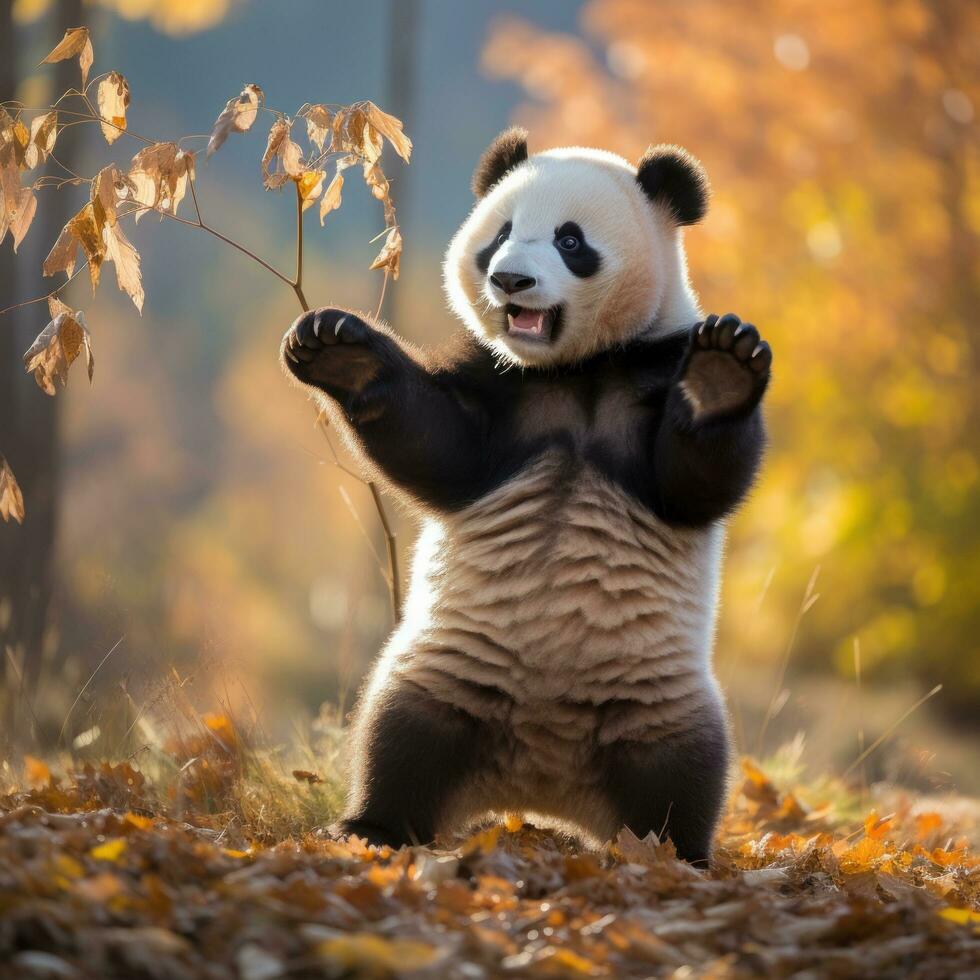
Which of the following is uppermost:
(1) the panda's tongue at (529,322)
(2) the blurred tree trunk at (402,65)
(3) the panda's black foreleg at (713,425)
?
(2) the blurred tree trunk at (402,65)

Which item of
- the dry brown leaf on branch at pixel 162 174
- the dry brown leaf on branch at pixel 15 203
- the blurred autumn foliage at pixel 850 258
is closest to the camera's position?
the dry brown leaf on branch at pixel 15 203

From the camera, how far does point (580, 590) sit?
3670 mm

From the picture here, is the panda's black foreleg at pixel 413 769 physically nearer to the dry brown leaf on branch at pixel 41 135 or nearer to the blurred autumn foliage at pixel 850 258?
the dry brown leaf on branch at pixel 41 135

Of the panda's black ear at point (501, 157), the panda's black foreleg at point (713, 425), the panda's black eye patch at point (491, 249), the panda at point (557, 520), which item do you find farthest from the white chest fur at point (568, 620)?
the panda's black ear at point (501, 157)

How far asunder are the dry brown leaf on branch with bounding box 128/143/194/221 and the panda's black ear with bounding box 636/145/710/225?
1.42 m

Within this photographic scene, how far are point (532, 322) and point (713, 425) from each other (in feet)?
2.06

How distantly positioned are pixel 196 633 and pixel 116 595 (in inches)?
24.6

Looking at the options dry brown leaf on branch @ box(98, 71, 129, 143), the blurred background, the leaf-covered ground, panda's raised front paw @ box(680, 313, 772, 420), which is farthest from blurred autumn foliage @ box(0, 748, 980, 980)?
the blurred background

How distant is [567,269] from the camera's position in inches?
151

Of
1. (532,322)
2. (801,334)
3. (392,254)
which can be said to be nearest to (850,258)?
(801,334)

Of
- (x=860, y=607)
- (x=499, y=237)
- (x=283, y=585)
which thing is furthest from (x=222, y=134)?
(x=283, y=585)

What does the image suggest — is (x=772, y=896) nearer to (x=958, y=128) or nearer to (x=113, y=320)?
(x=958, y=128)

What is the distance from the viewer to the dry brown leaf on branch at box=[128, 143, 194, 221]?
3.92 m

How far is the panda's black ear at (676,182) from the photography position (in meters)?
4.04
